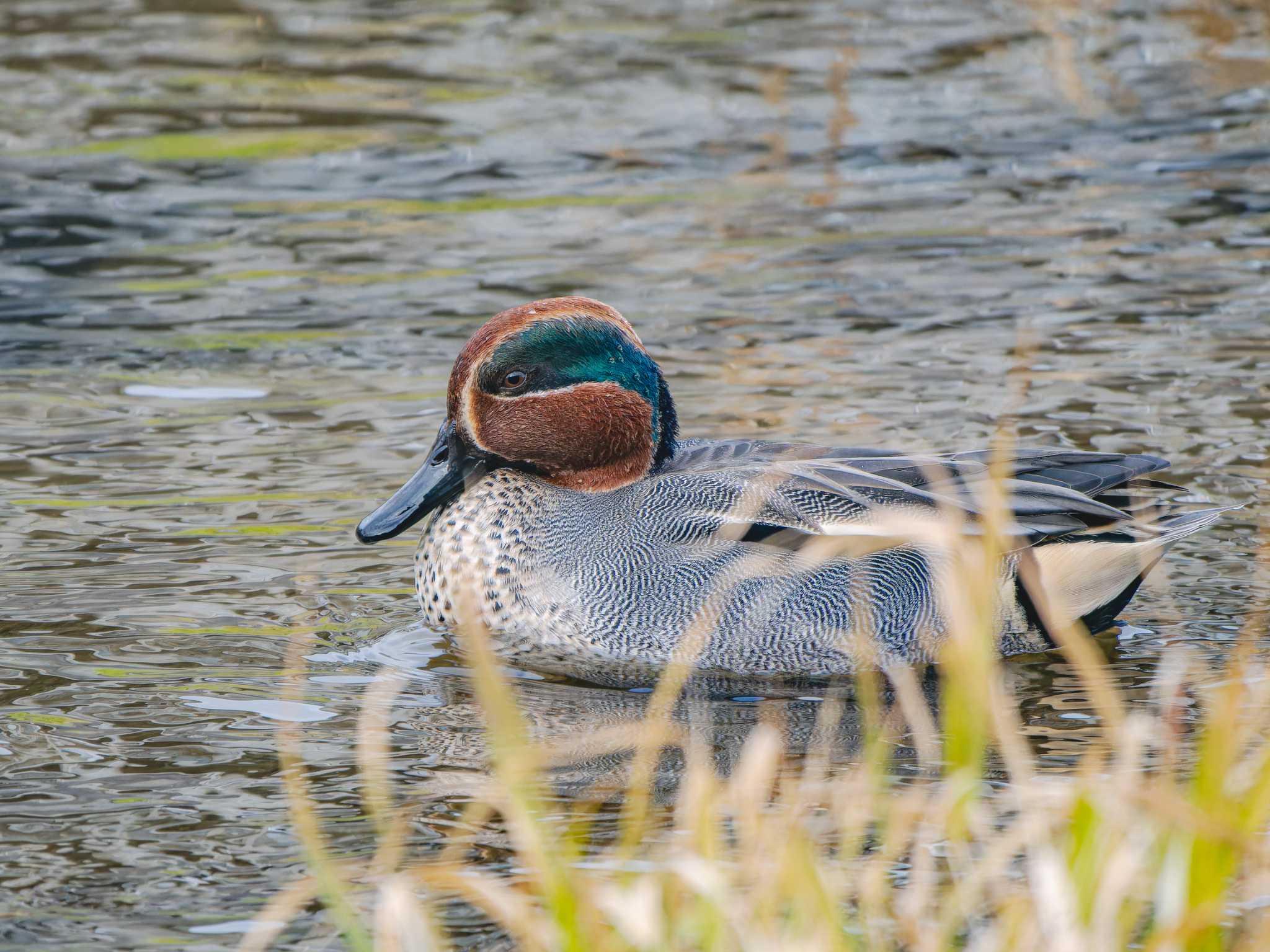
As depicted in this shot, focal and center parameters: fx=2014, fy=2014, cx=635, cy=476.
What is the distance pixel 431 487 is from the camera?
592 cm

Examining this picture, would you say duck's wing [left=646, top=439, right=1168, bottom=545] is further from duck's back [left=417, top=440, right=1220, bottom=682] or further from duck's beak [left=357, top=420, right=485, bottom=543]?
duck's beak [left=357, top=420, right=485, bottom=543]

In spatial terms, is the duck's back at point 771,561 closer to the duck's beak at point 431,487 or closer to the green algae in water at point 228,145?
the duck's beak at point 431,487

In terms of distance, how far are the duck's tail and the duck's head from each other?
45.4 inches

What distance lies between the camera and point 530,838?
10.7 feet

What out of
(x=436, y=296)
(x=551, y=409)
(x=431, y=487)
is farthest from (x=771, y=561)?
(x=436, y=296)

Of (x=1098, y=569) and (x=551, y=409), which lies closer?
(x=1098, y=569)

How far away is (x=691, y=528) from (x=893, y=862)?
1.61m

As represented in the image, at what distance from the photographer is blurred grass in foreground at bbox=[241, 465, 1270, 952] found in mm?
3242

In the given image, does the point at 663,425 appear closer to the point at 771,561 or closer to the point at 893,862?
the point at 771,561

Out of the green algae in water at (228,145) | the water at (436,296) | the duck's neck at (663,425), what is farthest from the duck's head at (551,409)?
the green algae in water at (228,145)

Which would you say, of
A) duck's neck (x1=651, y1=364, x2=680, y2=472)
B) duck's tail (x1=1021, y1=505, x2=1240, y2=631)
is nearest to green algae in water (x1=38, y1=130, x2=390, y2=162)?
duck's neck (x1=651, y1=364, x2=680, y2=472)

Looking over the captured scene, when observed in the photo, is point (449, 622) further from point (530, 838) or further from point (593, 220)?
point (593, 220)

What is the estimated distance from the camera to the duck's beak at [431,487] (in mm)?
5855

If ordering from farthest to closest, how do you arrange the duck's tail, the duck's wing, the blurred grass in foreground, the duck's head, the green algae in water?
1. the green algae in water
2. the duck's head
3. the duck's tail
4. the duck's wing
5. the blurred grass in foreground
